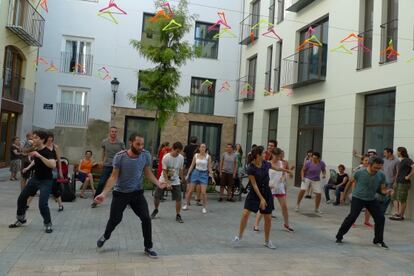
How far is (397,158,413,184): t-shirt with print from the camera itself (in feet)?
35.2

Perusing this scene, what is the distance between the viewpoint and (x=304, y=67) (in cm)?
1692

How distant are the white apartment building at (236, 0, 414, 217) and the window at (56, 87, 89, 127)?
861 centimetres

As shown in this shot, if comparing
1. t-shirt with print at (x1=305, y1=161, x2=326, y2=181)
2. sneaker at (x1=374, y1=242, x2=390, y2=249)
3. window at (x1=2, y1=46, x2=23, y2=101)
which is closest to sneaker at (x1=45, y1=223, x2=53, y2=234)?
sneaker at (x1=374, y1=242, x2=390, y2=249)

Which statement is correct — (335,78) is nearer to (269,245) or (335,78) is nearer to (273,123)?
(273,123)

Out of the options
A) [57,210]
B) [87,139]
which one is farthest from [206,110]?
[57,210]

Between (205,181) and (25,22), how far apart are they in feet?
41.6

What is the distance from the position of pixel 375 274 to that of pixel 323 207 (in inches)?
275

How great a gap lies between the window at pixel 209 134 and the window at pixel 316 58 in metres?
8.70

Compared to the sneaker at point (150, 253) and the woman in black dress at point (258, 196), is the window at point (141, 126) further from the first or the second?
Answer: the sneaker at point (150, 253)

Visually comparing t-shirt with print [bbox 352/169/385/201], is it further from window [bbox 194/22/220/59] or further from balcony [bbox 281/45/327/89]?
window [bbox 194/22/220/59]

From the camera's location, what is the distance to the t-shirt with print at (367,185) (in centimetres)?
770

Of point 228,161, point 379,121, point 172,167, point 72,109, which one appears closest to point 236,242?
point 172,167

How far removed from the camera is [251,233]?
8.22 metres

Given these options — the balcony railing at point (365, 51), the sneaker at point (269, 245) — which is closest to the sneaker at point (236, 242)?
the sneaker at point (269, 245)
